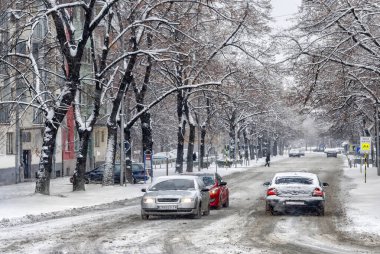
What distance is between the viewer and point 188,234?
18.1 metres

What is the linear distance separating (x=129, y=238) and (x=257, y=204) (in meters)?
14.3

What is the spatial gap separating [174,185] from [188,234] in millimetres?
6175

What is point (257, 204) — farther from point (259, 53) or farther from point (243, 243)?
point (243, 243)

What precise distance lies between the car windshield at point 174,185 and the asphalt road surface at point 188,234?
1007 mm

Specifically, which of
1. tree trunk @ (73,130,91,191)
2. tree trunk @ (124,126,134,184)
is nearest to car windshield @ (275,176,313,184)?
tree trunk @ (73,130,91,191)

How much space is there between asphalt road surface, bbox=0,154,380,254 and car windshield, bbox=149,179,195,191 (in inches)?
39.6

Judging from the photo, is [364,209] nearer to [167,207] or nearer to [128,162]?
[167,207]

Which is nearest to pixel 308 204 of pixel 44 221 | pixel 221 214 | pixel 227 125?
pixel 221 214

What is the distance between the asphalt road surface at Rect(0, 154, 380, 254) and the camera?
1522 cm

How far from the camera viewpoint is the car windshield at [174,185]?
947 inches

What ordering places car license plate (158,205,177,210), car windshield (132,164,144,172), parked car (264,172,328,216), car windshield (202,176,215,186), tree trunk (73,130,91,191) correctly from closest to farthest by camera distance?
car license plate (158,205,177,210)
parked car (264,172,328,216)
car windshield (202,176,215,186)
tree trunk (73,130,91,191)
car windshield (132,164,144,172)

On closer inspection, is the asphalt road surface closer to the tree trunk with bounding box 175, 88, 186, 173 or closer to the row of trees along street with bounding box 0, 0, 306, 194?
the row of trees along street with bounding box 0, 0, 306, 194

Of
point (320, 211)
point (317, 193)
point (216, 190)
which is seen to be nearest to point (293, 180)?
point (317, 193)

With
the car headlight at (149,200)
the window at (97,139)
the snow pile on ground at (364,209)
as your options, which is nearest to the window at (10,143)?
the window at (97,139)
